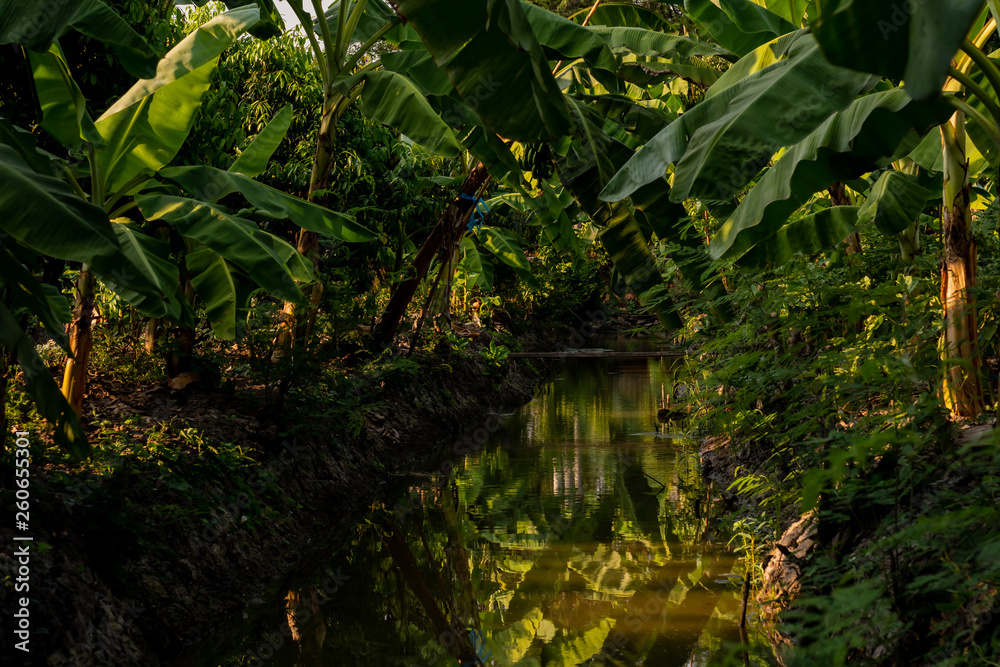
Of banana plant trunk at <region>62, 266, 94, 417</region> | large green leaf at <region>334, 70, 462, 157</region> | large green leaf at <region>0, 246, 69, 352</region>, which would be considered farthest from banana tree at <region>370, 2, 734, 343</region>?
banana plant trunk at <region>62, 266, 94, 417</region>

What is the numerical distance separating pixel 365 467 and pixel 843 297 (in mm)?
5642

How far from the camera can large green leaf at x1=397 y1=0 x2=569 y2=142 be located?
11.6ft

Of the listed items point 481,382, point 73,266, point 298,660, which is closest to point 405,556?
point 298,660

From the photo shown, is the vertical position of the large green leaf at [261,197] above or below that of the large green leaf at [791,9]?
below

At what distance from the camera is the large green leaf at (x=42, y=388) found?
123 inches

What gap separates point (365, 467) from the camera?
29.0 feet

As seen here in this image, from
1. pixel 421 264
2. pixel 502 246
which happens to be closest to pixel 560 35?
pixel 421 264

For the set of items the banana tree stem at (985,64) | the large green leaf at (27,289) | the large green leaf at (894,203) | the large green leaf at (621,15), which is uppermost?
the large green leaf at (621,15)

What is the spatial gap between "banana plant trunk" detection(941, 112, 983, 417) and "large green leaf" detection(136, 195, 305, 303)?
4046mm

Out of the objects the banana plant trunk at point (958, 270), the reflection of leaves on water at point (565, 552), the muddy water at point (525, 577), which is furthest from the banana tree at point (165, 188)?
the banana plant trunk at point (958, 270)

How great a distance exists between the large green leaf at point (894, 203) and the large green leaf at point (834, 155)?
2.42ft

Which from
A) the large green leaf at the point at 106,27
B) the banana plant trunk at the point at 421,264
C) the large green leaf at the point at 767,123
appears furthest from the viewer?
the banana plant trunk at the point at 421,264

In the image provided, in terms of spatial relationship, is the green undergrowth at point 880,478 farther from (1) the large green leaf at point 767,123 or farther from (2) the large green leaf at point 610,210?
(1) the large green leaf at point 767,123

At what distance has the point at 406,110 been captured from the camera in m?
6.58
